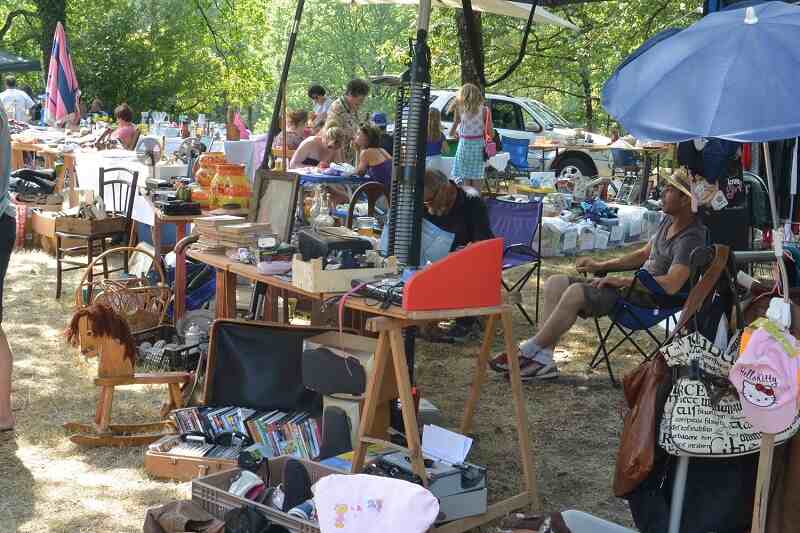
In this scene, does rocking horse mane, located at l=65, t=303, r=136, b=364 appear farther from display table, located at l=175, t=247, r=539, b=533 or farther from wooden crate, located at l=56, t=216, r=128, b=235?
wooden crate, located at l=56, t=216, r=128, b=235

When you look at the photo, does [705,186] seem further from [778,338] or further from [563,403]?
[778,338]

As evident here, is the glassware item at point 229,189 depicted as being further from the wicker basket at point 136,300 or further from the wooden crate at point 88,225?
the wooden crate at point 88,225

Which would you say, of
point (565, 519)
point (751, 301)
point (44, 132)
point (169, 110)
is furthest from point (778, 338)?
point (169, 110)

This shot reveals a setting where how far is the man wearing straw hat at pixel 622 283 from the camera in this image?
15.9 ft

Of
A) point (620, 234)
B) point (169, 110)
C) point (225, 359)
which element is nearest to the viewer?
point (225, 359)

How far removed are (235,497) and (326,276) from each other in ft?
2.91

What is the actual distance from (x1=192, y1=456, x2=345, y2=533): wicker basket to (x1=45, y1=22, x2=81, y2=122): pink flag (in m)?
9.81

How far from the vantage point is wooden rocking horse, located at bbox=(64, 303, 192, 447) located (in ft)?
13.9

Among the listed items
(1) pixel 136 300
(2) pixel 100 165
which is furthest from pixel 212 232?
(2) pixel 100 165

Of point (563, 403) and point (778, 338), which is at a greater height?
point (778, 338)

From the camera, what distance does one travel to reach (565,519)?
3.06 metres

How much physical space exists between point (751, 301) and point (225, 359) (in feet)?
7.31

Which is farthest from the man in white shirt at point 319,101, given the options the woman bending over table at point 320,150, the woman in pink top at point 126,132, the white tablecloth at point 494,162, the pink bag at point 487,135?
the woman bending over table at point 320,150

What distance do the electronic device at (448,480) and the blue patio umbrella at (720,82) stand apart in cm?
132
